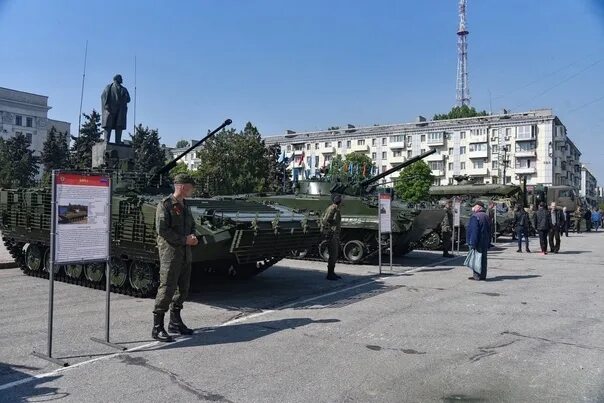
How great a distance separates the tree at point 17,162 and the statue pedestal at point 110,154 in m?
37.2

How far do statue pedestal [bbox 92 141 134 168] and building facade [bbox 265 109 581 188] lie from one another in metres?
55.2

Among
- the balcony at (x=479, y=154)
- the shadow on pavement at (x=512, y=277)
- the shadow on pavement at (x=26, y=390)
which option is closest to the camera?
the shadow on pavement at (x=26, y=390)

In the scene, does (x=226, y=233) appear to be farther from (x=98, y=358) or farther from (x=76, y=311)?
(x=98, y=358)

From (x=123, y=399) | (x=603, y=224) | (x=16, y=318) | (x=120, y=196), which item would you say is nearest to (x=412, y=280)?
(x=120, y=196)

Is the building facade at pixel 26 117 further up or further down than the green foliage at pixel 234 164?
further up

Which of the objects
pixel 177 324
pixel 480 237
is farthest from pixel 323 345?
pixel 480 237

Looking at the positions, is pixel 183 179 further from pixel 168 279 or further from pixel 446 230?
pixel 446 230

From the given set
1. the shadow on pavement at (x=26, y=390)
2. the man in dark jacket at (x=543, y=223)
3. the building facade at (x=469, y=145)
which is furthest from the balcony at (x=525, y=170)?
the shadow on pavement at (x=26, y=390)

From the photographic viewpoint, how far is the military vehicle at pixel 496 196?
79.7 ft

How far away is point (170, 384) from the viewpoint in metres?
5.02

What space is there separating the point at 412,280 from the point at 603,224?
4299 centimetres

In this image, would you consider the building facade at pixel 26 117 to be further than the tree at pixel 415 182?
Yes

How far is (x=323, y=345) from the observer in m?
6.38

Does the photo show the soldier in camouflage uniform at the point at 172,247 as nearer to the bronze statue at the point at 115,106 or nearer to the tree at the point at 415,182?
the bronze statue at the point at 115,106
